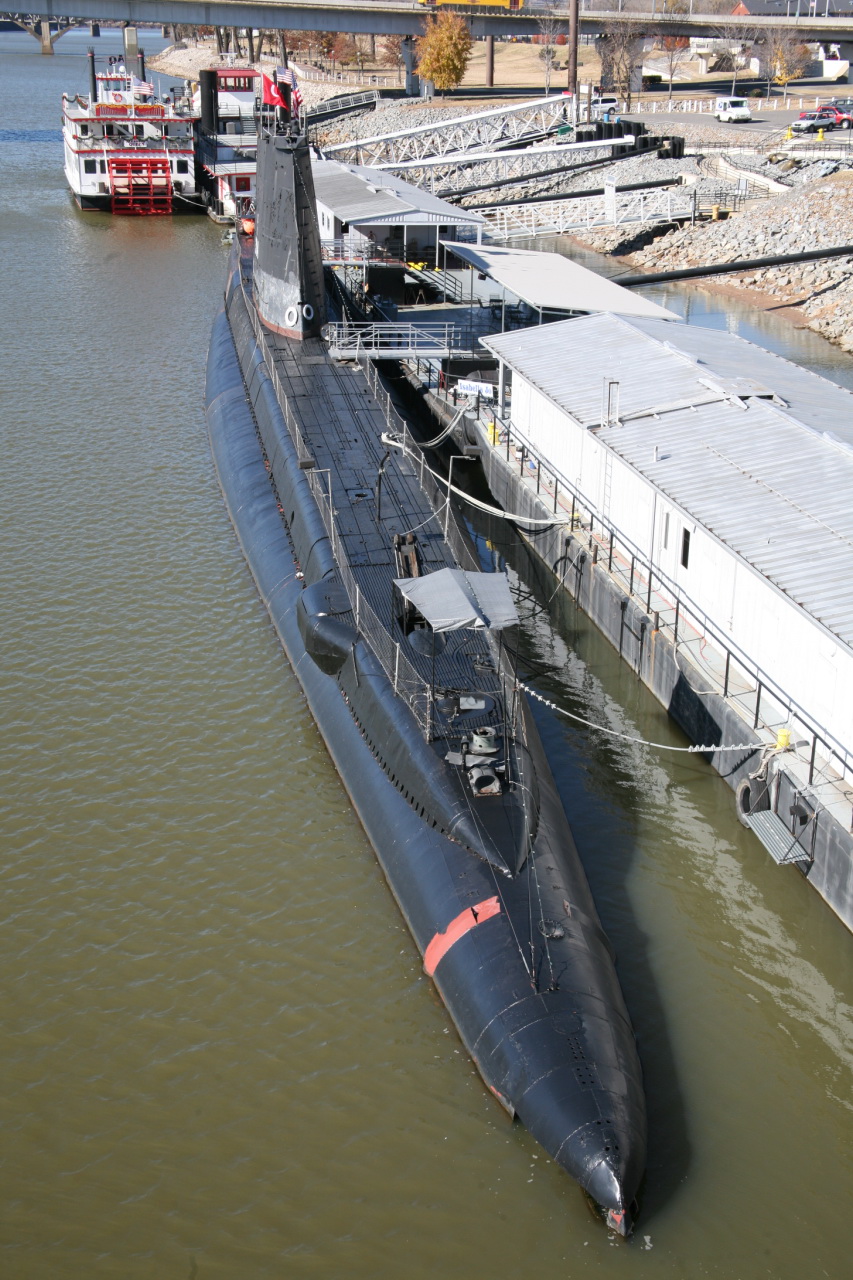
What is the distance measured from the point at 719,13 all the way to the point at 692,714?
5022 inches

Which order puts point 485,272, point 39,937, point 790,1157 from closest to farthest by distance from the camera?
point 790,1157 < point 39,937 < point 485,272

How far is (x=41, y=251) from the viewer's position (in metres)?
62.4

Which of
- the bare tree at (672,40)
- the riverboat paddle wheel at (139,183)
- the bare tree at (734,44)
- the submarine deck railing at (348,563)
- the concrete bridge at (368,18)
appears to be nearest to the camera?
the submarine deck railing at (348,563)

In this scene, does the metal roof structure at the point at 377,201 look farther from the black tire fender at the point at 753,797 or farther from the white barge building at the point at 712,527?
the black tire fender at the point at 753,797

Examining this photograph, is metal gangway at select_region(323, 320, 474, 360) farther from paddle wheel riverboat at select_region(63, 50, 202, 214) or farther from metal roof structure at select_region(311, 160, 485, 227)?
paddle wheel riverboat at select_region(63, 50, 202, 214)

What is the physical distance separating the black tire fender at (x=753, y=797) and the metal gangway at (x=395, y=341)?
1948 centimetres

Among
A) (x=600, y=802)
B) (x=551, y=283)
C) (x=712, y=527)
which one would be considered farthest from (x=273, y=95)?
(x=600, y=802)

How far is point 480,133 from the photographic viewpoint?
8000 cm

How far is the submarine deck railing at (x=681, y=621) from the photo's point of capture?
65.7 ft

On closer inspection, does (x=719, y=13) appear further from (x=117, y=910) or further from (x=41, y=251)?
(x=117, y=910)

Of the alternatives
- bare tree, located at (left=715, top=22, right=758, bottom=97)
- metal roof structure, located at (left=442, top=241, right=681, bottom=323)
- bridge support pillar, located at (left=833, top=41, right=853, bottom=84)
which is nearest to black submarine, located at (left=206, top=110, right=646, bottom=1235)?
metal roof structure, located at (left=442, top=241, right=681, bottom=323)

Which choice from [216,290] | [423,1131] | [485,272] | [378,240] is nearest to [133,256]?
[216,290]

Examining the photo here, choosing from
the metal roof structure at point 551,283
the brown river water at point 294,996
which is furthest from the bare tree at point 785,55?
the brown river water at point 294,996

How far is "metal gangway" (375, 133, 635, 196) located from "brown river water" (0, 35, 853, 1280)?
5040 centimetres
